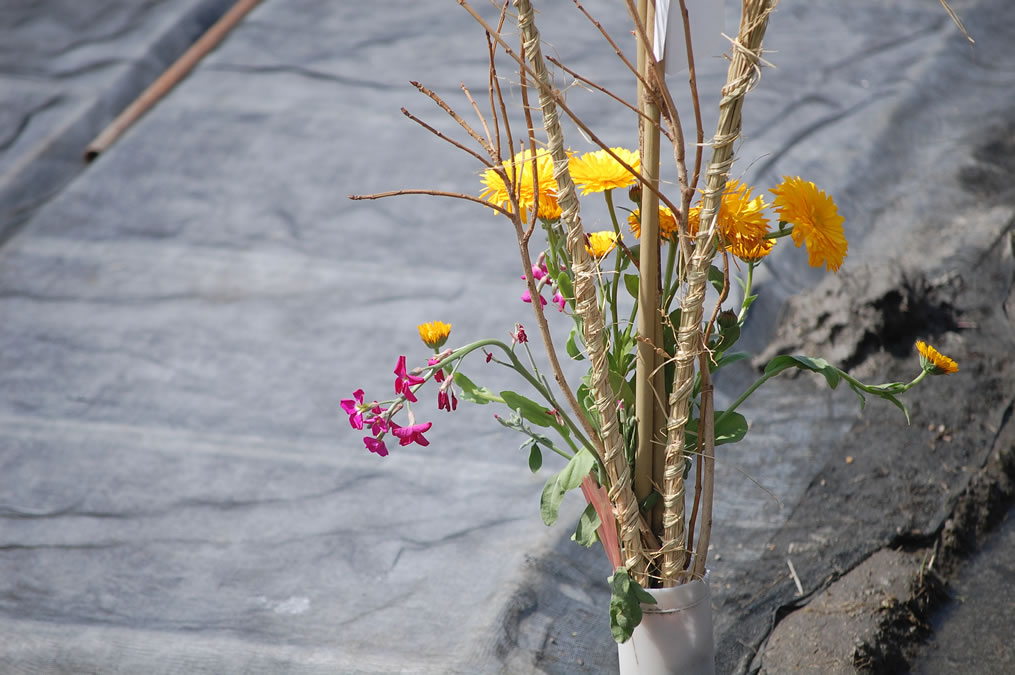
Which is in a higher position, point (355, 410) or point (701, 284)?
point (701, 284)

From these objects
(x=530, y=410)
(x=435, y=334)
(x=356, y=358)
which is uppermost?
(x=435, y=334)

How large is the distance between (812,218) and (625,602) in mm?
425

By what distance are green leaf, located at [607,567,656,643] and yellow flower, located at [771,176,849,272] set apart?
1.20ft

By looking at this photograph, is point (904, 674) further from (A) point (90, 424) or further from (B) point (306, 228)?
(B) point (306, 228)

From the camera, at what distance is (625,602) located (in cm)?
95

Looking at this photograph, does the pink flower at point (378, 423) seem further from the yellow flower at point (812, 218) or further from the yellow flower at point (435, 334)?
the yellow flower at point (812, 218)

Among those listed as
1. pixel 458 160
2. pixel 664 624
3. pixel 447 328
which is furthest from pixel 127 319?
pixel 664 624

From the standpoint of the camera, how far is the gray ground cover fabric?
1.40 meters

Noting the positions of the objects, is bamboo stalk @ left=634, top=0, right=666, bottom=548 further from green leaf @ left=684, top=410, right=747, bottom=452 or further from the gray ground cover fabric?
the gray ground cover fabric

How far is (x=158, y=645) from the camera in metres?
1.37

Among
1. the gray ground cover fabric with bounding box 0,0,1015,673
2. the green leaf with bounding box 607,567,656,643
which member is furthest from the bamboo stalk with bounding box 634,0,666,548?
the gray ground cover fabric with bounding box 0,0,1015,673

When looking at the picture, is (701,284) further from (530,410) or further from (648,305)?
(530,410)

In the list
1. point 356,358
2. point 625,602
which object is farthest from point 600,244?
point 356,358

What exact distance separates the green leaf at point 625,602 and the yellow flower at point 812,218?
37 centimetres
